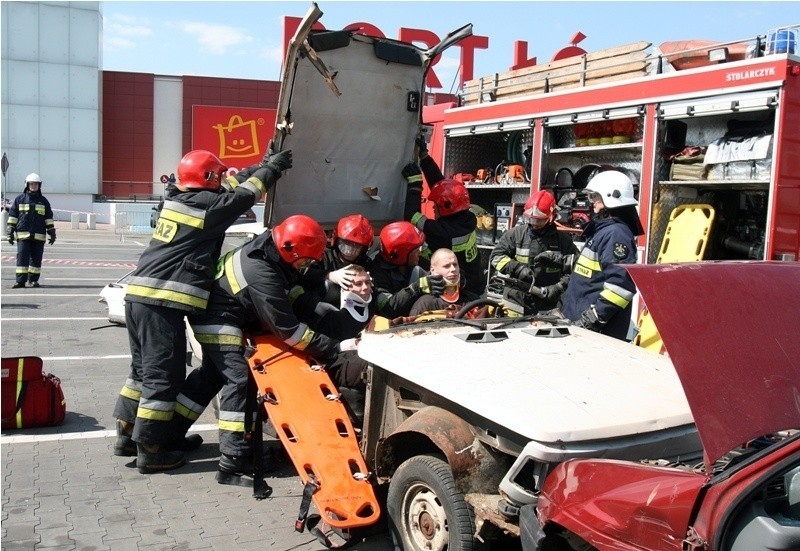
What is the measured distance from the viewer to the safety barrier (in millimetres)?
28281

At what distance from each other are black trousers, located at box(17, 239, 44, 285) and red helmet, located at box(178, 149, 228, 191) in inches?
334

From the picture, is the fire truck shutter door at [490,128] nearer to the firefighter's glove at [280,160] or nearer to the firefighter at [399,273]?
the firefighter at [399,273]

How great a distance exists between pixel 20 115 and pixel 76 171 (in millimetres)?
3285

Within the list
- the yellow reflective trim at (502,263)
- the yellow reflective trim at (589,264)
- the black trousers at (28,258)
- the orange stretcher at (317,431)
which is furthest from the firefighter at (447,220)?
the black trousers at (28,258)

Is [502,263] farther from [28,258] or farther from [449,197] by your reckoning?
[28,258]

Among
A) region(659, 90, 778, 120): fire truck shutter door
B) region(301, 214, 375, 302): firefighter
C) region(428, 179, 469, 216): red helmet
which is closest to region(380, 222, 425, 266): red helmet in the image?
region(301, 214, 375, 302): firefighter

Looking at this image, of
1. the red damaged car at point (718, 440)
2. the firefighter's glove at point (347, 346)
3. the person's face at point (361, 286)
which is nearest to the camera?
the red damaged car at point (718, 440)

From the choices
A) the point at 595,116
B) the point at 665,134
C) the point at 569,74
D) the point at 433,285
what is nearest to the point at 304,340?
the point at 433,285

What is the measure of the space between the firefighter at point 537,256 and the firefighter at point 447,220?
0.40 meters

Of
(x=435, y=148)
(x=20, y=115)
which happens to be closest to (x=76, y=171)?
(x=20, y=115)

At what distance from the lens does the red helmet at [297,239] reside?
4.49m

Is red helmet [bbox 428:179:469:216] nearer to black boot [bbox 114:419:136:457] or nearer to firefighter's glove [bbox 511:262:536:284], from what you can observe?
firefighter's glove [bbox 511:262:536:284]

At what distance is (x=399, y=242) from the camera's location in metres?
5.27

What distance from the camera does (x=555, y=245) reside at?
22.4ft
